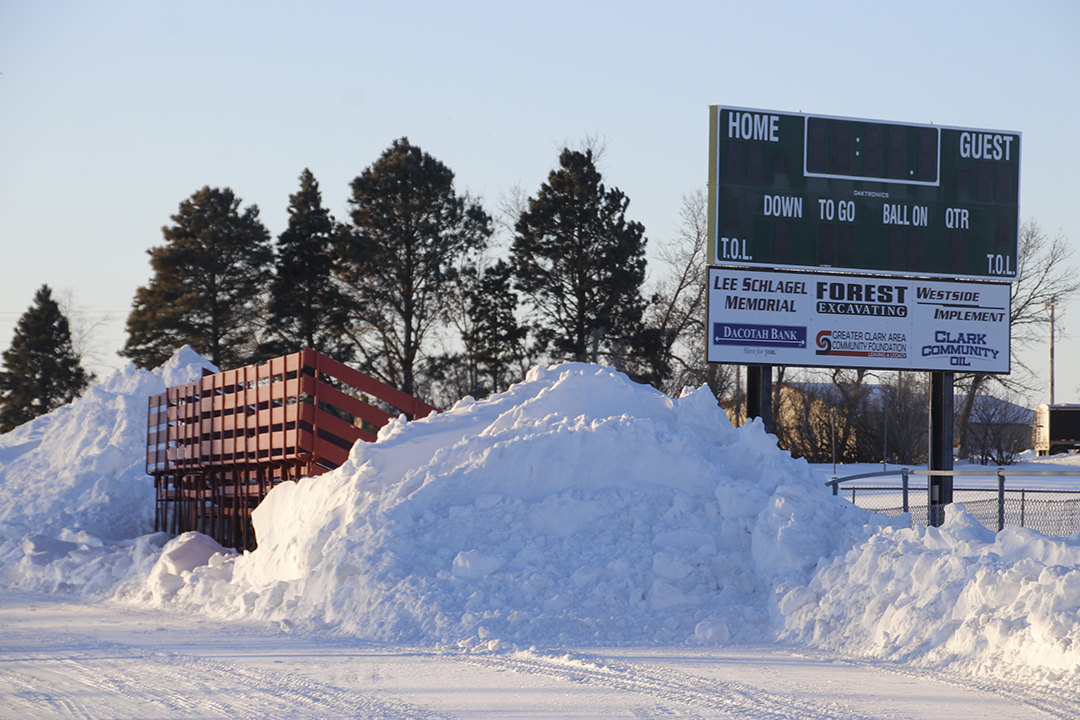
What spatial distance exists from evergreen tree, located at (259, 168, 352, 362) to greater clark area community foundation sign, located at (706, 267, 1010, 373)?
27.8 m

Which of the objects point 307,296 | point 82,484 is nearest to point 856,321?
point 82,484

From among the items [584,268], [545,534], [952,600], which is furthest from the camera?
[584,268]

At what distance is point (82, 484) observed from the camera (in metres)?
22.9

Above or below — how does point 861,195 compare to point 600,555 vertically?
above

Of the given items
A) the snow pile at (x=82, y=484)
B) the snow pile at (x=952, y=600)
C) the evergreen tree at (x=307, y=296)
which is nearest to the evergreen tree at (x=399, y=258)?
the evergreen tree at (x=307, y=296)

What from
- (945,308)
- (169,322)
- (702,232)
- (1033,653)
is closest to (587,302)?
(702,232)

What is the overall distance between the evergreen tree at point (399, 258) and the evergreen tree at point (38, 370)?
26471mm

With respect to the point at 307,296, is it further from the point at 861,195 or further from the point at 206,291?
the point at 861,195

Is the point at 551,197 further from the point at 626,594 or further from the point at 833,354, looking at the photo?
the point at 626,594

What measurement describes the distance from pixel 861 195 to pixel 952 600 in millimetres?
11307

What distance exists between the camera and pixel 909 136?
1861cm

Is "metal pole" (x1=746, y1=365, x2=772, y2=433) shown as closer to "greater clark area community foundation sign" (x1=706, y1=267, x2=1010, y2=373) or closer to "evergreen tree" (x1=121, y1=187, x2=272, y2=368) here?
"greater clark area community foundation sign" (x1=706, y1=267, x2=1010, y2=373)

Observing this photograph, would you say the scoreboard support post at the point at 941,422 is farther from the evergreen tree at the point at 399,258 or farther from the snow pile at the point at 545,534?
the evergreen tree at the point at 399,258

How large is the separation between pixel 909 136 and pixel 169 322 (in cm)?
3614
